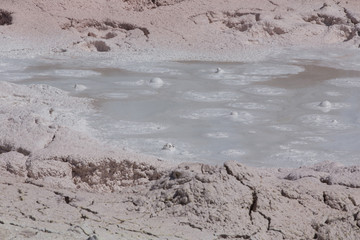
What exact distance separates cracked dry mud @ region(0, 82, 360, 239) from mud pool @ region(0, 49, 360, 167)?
0.57 meters

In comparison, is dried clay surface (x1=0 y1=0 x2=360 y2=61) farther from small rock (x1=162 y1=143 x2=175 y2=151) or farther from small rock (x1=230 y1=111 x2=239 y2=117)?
small rock (x1=162 y1=143 x2=175 y2=151)

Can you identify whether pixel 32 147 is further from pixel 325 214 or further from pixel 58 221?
pixel 325 214

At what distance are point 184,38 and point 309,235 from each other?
15.5 feet

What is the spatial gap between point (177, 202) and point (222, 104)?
2.16 meters

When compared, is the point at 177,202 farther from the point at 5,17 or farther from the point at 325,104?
the point at 5,17

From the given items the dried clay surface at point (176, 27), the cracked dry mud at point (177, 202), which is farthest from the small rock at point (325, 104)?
the dried clay surface at point (176, 27)

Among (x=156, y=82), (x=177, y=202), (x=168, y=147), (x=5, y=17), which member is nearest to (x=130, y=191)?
(x=177, y=202)

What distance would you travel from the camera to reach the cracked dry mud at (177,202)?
2.47m

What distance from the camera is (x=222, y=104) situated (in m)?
4.74

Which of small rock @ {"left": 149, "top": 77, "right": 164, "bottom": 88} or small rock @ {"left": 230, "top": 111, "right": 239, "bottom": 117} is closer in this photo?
small rock @ {"left": 230, "top": 111, "right": 239, "bottom": 117}

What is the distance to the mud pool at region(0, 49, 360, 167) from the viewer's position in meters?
3.85

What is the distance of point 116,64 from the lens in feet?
19.8

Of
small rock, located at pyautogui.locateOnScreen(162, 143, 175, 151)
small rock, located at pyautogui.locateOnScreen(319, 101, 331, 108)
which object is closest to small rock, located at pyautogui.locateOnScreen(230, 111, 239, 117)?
small rock, located at pyautogui.locateOnScreen(319, 101, 331, 108)

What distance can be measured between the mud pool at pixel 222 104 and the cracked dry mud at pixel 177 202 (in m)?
0.57
